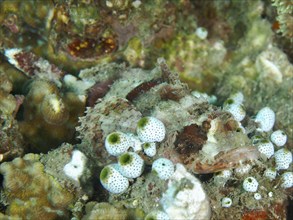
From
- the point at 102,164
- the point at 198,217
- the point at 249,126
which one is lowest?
the point at 102,164

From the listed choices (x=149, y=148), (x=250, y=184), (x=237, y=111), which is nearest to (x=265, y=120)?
(x=237, y=111)

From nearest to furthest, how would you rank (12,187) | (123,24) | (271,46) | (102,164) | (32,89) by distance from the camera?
(12,187) < (102,164) < (32,89) < (123,24) < (271,46)

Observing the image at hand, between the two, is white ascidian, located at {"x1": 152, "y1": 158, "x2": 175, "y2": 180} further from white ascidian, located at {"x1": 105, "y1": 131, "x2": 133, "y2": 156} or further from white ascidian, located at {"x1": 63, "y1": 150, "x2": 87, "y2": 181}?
white ascidian, located at {"x1": 63, "y1": 150, "x2": 87, "y2": 181}

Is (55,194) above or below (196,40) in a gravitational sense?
below

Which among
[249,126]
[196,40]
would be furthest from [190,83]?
[249,126]

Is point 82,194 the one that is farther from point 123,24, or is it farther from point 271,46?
point 271,46

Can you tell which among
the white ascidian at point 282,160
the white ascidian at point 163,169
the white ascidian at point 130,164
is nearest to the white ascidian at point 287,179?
the white ascidian at point 282,160

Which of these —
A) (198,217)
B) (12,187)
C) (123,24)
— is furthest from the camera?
(123,24)
